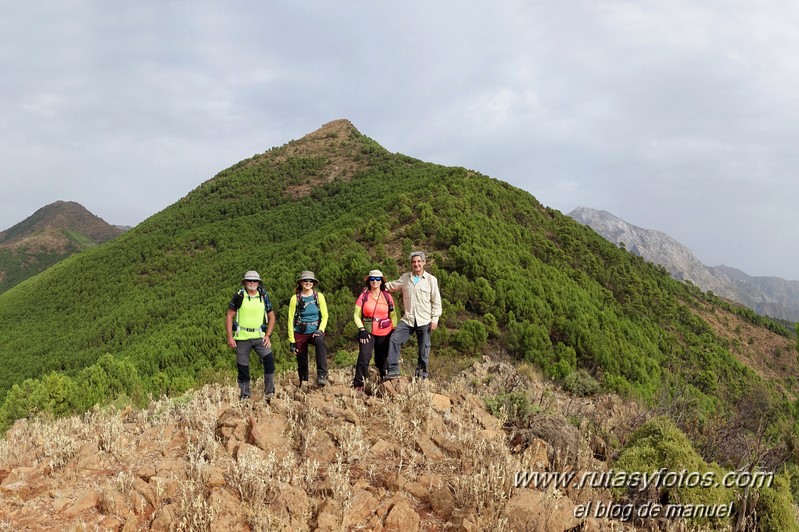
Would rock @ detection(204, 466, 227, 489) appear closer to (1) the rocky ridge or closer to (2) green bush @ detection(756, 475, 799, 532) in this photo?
(1) the rocky ridge

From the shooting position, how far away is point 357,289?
16.5m

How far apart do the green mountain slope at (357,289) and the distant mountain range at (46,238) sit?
63.6 meters

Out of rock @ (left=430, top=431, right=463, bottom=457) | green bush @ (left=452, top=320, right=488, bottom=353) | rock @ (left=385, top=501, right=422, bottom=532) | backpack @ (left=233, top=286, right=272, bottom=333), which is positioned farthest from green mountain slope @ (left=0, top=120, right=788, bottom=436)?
backpack @ (left=233, top=286, right=272, bottom=333)

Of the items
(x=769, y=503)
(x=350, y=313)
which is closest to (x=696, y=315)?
(x=350, y=313)

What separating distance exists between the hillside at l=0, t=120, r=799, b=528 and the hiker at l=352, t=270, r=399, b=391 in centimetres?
183

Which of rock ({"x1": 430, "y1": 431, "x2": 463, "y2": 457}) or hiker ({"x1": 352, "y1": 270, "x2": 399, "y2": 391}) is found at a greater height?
hiker ({"x1": 352, "y1": 270, "x2": 399, "y2": 391})

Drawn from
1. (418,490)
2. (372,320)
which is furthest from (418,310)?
(418,490)

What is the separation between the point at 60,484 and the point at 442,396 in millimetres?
3659

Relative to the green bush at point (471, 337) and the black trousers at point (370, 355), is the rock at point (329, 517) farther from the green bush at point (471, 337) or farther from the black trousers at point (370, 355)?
the green bush at point (471, 337)

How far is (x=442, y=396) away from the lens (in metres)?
5.07

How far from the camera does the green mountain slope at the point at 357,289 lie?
43.2 ft

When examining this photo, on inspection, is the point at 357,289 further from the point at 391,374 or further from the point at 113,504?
the point at 113,504

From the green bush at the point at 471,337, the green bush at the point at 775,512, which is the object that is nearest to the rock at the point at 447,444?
the green bush at the point at 775,512

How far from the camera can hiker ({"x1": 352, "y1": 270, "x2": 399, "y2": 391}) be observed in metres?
5.59
